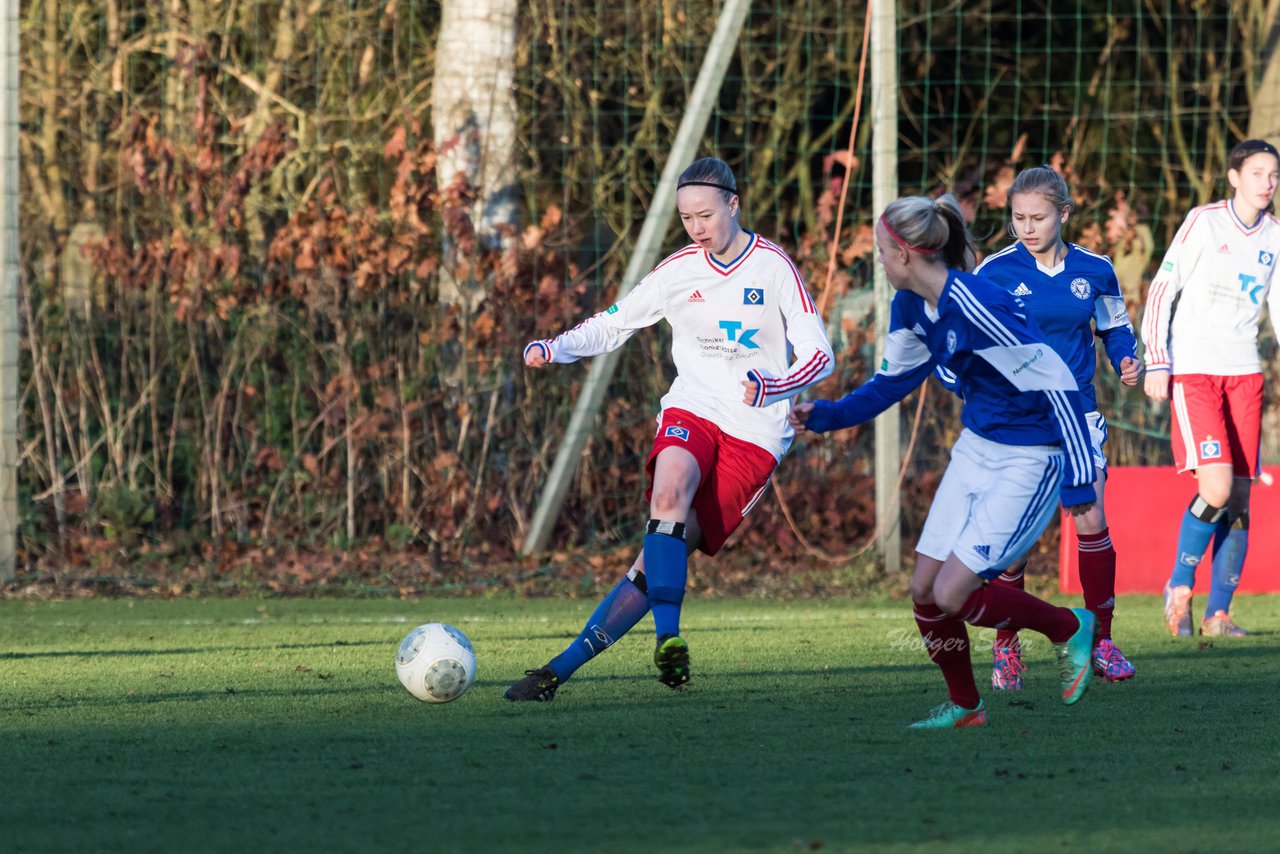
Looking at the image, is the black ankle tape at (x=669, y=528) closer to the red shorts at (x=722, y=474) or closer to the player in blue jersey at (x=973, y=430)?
the red shorts at (x=722, y=474)

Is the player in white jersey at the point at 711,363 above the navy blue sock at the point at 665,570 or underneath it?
above

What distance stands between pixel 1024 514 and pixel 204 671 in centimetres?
316

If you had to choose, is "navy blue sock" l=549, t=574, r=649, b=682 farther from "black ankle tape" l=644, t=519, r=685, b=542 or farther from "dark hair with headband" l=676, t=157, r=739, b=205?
"dark hair with headband" l=676, t=157, r=739, b=205

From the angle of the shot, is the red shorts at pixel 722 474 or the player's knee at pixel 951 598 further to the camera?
the red shorts at pixel 722 474

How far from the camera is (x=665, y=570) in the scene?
19.0 feet

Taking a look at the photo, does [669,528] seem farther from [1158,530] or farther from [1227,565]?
[1158,530]

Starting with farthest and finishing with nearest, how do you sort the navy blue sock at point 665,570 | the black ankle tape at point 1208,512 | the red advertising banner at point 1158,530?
the red advertising banner at point 1158,530 → the black ankle tape at point 1208,512 → the navy blue sock at point 665,570

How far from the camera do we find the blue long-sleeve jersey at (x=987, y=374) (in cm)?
505

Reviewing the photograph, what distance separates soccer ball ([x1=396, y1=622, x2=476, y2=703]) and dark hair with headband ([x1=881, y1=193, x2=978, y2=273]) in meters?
1.91

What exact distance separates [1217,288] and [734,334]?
2988mm

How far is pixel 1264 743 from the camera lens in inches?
196

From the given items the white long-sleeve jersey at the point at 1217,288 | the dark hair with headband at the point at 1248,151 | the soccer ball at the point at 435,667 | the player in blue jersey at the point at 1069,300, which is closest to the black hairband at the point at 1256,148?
the dark hair with headband at the point at 1248,151

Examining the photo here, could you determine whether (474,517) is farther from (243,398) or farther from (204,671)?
(204,671)

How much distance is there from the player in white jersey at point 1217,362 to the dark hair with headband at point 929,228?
2.78 metres
